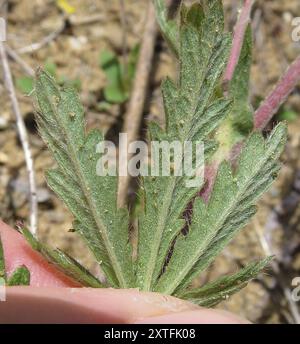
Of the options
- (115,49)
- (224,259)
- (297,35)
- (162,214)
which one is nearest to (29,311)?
(162,214)

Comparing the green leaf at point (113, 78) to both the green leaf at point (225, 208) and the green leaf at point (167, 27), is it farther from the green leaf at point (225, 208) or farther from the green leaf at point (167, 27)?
the green leaf at point (225, 208)

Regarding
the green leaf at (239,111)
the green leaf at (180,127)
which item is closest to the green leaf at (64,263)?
the green leaf at (180,127)

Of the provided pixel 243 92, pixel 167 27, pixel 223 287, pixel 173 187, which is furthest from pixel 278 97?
pixel 223 287

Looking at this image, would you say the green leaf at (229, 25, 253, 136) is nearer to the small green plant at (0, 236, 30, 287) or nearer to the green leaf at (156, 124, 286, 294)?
the green leaf at (156, 124, 286, 294)

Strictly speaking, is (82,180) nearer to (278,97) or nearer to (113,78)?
(278,97)

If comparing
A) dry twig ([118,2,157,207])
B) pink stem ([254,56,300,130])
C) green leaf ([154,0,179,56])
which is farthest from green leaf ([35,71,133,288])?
dry twig ([118,2,157,207])
